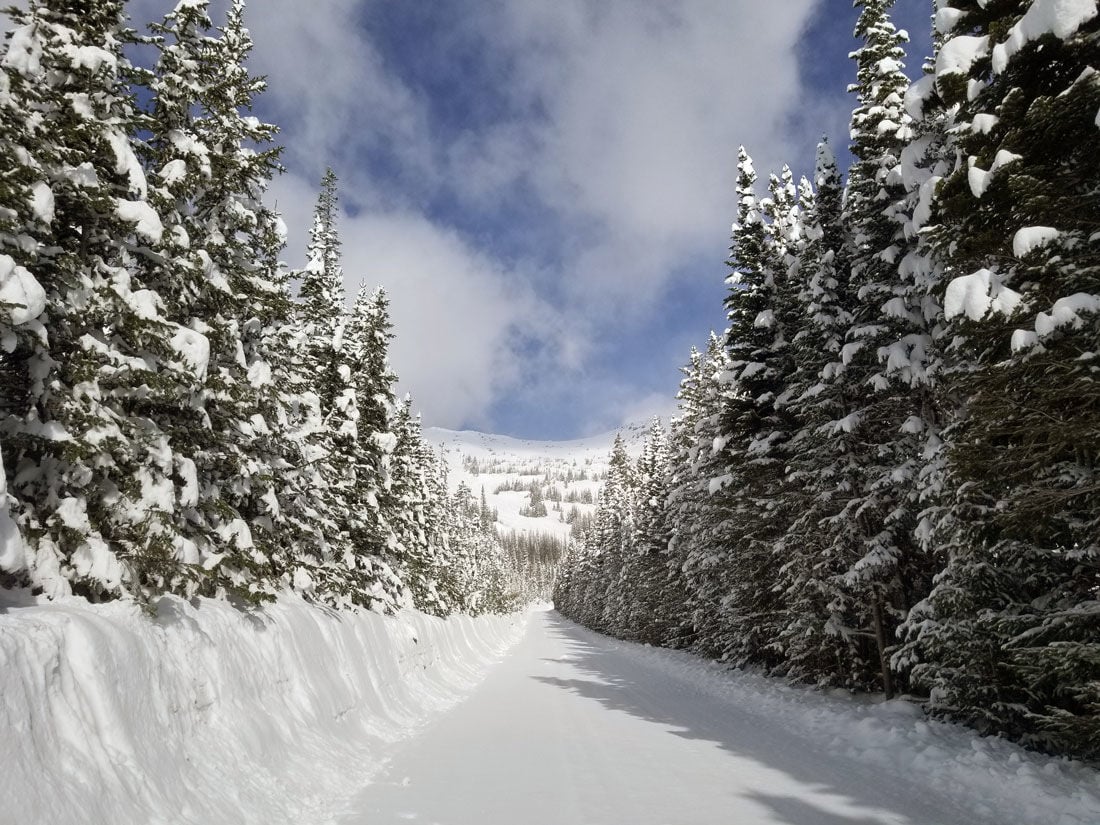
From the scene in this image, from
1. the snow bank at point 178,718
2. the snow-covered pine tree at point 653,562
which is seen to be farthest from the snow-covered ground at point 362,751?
the snow-covered pine tree at point 653,562

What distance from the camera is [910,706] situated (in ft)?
41.0

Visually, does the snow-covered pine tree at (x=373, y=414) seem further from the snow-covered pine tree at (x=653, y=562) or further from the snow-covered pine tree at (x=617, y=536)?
the snow-covered pine tree at (x=617, y=536)

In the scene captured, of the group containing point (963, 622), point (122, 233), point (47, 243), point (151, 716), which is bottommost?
point (151, 716)

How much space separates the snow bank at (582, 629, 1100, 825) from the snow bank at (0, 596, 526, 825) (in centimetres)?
657

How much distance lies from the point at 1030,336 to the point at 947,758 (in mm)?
6074

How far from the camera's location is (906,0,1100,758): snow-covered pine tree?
21.8ft

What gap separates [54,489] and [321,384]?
45.2 ft

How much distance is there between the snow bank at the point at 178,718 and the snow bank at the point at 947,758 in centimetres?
657

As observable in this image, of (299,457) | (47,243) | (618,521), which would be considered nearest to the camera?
(47,243)

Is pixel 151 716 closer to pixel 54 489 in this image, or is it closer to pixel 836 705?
pixel 54 489

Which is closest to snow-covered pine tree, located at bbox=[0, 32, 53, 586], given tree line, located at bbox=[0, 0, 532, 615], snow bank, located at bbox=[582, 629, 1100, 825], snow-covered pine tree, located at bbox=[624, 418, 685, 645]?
tree line, located at bbox=[0, 0, 532, 615]

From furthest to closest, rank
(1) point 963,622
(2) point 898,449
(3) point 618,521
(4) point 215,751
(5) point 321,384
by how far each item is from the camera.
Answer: (3) point 618,521 < (5) point 321,384 < (2) point 898,449 < (1) point 963,622 < (4) point 215,751

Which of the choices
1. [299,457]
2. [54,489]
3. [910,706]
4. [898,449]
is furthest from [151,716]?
[898,449]

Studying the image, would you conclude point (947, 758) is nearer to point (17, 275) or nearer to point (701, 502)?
point (17, 275)
